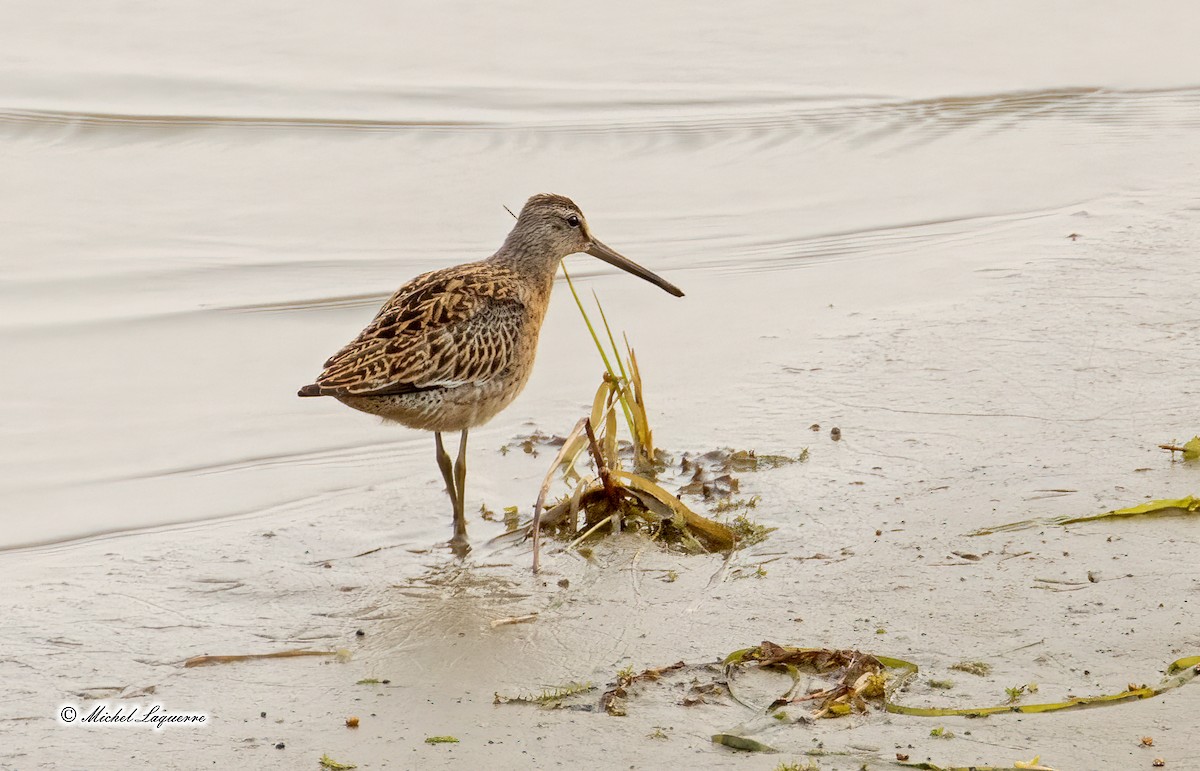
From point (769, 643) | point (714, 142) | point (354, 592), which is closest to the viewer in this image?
point (769, 643)

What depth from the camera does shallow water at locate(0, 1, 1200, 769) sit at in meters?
3.96

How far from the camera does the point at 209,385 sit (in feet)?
20.4

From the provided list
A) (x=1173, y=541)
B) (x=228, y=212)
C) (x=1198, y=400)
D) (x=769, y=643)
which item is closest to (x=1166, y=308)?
(x=1198, y=400)

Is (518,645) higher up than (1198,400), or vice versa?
(1198,400)

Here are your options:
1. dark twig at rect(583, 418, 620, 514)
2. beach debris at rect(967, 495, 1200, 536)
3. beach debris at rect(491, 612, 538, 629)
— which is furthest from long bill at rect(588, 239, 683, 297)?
beach debris at rect(491, 612, 538, 629)

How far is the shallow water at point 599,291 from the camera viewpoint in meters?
3.96

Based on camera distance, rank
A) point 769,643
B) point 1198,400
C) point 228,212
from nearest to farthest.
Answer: point 769,643 < point 1198,400 < point 228,212

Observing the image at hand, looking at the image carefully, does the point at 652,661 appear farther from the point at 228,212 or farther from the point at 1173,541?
the point at 228,212

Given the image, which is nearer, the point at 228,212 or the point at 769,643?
the point at 769,643

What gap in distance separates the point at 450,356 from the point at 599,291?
8.20ft

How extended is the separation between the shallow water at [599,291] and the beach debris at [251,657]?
5 cm

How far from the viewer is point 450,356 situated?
4.83 m

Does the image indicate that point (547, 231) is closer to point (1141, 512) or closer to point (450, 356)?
point (450, 356)

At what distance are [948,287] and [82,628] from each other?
4023mm
